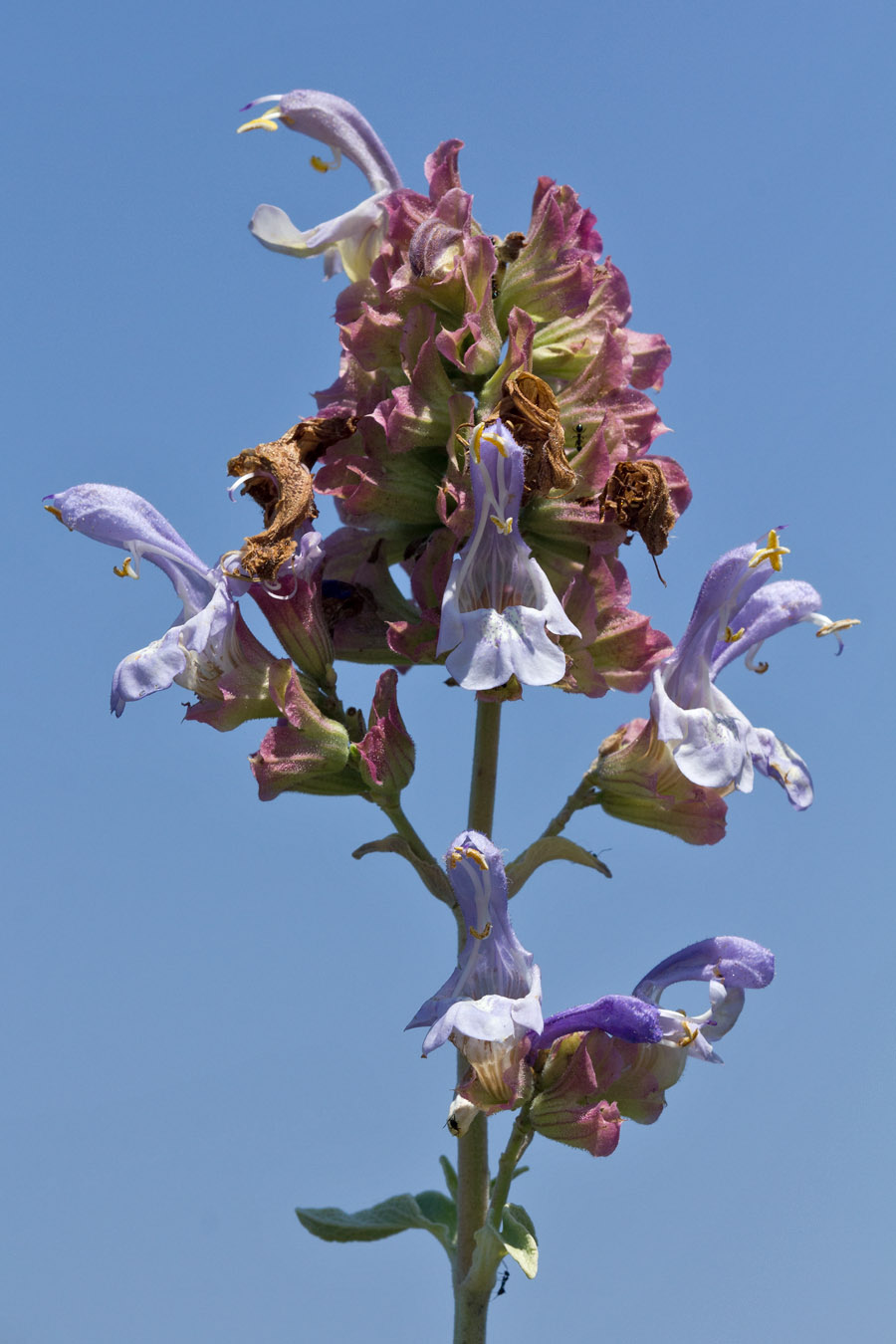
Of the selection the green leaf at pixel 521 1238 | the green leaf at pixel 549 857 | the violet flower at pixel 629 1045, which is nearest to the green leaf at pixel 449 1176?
the green leaf at pixel 521 1238

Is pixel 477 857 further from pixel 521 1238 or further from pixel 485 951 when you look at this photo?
pixel 521 1238

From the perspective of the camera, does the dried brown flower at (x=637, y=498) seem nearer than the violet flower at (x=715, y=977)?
Yes

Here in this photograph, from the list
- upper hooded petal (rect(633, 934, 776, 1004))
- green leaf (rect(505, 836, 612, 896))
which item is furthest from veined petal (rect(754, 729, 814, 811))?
green leaf (rect(505, 836, 612, 896))

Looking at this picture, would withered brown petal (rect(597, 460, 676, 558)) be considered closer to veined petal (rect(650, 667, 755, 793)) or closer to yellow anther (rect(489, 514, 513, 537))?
yellow anther (rect(489, 514, 513, 537))

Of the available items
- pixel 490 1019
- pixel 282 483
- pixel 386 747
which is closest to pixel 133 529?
pixel 282 483

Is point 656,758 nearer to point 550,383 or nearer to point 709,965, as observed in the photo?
point 709,965

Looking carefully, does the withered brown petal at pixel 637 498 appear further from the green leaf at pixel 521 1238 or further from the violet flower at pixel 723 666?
the green leaf at pixel 521 1238
